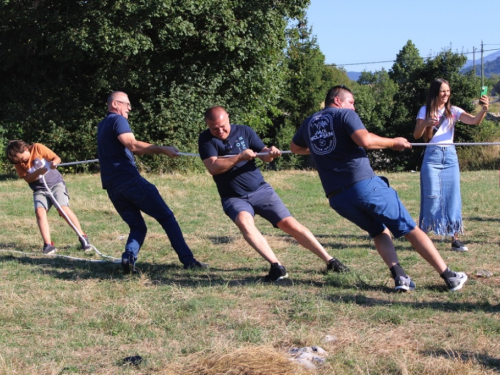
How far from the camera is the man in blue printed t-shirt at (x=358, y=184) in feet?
16.2

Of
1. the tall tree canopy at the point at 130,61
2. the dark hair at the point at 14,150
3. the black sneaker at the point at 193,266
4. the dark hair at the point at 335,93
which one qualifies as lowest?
the black sneaker at the point at 193,266

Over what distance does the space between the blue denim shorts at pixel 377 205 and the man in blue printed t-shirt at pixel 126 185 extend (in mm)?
1950

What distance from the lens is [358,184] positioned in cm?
497

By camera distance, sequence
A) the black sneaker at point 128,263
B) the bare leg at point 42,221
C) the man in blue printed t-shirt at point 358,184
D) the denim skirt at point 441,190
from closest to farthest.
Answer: the man in blue printed t-shirt at point 358,184, the black sneaker at point 128,263, the denim skirt at point 441,190, the bare leg at point 42,221

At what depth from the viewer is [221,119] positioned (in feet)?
18.1

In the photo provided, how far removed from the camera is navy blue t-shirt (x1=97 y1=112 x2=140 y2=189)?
609 cm

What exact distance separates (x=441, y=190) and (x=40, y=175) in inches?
193

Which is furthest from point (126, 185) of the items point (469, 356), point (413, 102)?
point (413, 102)

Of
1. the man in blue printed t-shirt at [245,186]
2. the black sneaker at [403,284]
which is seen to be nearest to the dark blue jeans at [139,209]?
the man in blue printed t-shirt at [245,186]

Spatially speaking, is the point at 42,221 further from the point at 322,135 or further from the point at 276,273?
the point at 322,135

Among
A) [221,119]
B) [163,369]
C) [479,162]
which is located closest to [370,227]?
[221,119]

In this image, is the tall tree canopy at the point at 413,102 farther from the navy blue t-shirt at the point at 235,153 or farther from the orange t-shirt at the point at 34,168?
the navy blue t-shirt at the point at 235,153

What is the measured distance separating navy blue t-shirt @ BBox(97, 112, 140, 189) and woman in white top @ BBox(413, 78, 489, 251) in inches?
125

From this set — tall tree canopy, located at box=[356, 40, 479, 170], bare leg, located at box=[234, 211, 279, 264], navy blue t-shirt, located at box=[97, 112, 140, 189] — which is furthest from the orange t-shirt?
tall tree canopy, located at box=[356, 40, 479, 170]
